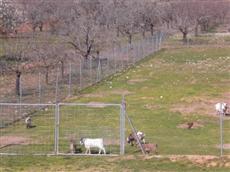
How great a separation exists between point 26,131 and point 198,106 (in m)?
9.84

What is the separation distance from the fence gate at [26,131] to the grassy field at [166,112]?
Answer: 21 centimetres

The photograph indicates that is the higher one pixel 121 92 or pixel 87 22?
pixel 87 22

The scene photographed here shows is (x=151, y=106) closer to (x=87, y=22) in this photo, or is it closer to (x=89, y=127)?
(x=89, y=127)

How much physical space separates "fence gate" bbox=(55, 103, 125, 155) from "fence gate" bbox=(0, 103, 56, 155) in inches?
17.2

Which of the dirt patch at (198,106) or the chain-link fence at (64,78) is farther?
the chain-link fence at (64,78)

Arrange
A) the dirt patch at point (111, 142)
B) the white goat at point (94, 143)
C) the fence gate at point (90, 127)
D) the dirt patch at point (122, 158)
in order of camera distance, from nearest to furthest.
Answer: the dirt patch at point (122, 158), the white goat at point (94, 143), the fence gate at point (90, 127), the dirt patch at point (111, 142)

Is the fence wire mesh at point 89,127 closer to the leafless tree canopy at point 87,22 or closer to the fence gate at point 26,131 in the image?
the fence gate at point 26,131

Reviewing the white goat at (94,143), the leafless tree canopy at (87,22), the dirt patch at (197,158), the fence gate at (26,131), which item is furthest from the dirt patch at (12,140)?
the leafless tree canopy at (87,22)

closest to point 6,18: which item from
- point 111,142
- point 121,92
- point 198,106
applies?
point 121,92

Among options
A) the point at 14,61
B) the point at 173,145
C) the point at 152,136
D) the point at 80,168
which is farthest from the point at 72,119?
the point at 14,61

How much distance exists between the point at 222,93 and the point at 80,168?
18.6 m

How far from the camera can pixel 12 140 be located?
21.8 metres

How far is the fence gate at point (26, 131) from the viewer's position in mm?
20141

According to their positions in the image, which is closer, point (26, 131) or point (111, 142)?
point (111, 142)
